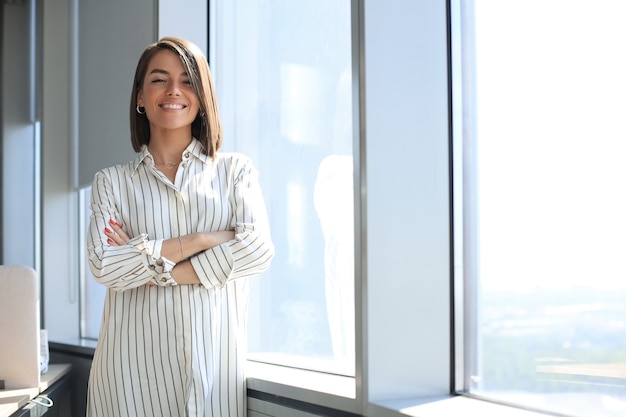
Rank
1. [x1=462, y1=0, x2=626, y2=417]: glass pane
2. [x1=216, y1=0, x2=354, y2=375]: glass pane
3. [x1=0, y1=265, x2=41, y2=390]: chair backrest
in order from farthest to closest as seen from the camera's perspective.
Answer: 1. [x1=0, y1=265, x2=41, y2=390]: chair backrest
2. [x1=216, y1=0, x2=354, y2=375]: glass pane
3. [x1=462, y1=0, x2=626, y2=417]: glass pane

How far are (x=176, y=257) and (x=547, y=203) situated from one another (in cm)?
99

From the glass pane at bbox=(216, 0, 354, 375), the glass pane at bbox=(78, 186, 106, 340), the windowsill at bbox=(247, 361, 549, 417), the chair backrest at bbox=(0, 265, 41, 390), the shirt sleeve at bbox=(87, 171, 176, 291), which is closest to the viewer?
the windowsill at bbox=(247, 361, 549, 417)

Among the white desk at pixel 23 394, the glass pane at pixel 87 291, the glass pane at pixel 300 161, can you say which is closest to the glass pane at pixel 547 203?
the glass pane at pixel 300 161

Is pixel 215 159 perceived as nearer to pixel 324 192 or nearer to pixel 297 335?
pixel 324 192

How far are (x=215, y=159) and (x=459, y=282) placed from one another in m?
0.81

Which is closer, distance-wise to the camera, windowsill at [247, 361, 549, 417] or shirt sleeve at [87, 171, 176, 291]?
windowsill at [247, 361, 549, 417]

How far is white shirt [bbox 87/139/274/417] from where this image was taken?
2334mm

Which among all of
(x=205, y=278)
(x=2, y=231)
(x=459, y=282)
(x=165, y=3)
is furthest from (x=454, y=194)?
(x=2, y=231)

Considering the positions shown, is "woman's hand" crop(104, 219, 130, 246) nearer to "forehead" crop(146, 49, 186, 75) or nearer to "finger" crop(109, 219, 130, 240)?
"finger" crop(109, 219, 130, 240)

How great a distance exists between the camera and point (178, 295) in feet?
7.89

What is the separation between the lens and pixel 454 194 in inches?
84.1

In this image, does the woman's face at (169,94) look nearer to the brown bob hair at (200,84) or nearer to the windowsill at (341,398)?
the brown bob hair at (200,84)

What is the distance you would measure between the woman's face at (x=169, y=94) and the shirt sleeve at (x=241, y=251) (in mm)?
266

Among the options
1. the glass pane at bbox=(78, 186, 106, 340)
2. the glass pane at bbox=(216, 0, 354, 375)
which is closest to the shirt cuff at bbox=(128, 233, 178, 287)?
the glass pane at bbox=(216, 0, 354, 375)
